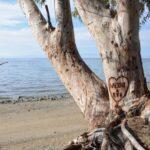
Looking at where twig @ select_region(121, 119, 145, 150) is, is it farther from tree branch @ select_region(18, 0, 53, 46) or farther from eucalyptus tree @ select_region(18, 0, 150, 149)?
tree branch @ select_region(18, 0, 53, 46)

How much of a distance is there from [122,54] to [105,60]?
0.84 feet

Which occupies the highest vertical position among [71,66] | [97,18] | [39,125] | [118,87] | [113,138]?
[97,18]

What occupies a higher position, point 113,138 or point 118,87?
point 118,87

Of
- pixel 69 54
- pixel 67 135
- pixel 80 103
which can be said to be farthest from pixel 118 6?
pixel 67 135

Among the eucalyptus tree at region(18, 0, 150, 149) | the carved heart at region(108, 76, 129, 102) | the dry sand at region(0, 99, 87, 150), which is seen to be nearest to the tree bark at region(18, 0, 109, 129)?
the eucalyptus tree at region(18, 0, 150, 149)

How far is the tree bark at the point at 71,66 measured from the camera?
691 cm

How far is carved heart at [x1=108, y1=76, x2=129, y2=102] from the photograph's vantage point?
21.7ft

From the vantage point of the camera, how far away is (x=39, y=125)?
A: 19094 mm

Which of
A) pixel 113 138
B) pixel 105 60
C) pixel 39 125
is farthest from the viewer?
pixel 39 125

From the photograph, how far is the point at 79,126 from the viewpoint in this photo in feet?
60.3

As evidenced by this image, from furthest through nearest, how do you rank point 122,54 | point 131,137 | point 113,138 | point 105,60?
1. point 105,60
2. point 122,54
3. point 113,138
4. point 131,137

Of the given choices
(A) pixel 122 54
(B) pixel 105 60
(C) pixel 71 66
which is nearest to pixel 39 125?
(C) pixel 71 66

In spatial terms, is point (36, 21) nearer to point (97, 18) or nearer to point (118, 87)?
point (97, 18)

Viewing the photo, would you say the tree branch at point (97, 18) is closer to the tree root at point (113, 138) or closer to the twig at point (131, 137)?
the tree root at point (113, 138)
